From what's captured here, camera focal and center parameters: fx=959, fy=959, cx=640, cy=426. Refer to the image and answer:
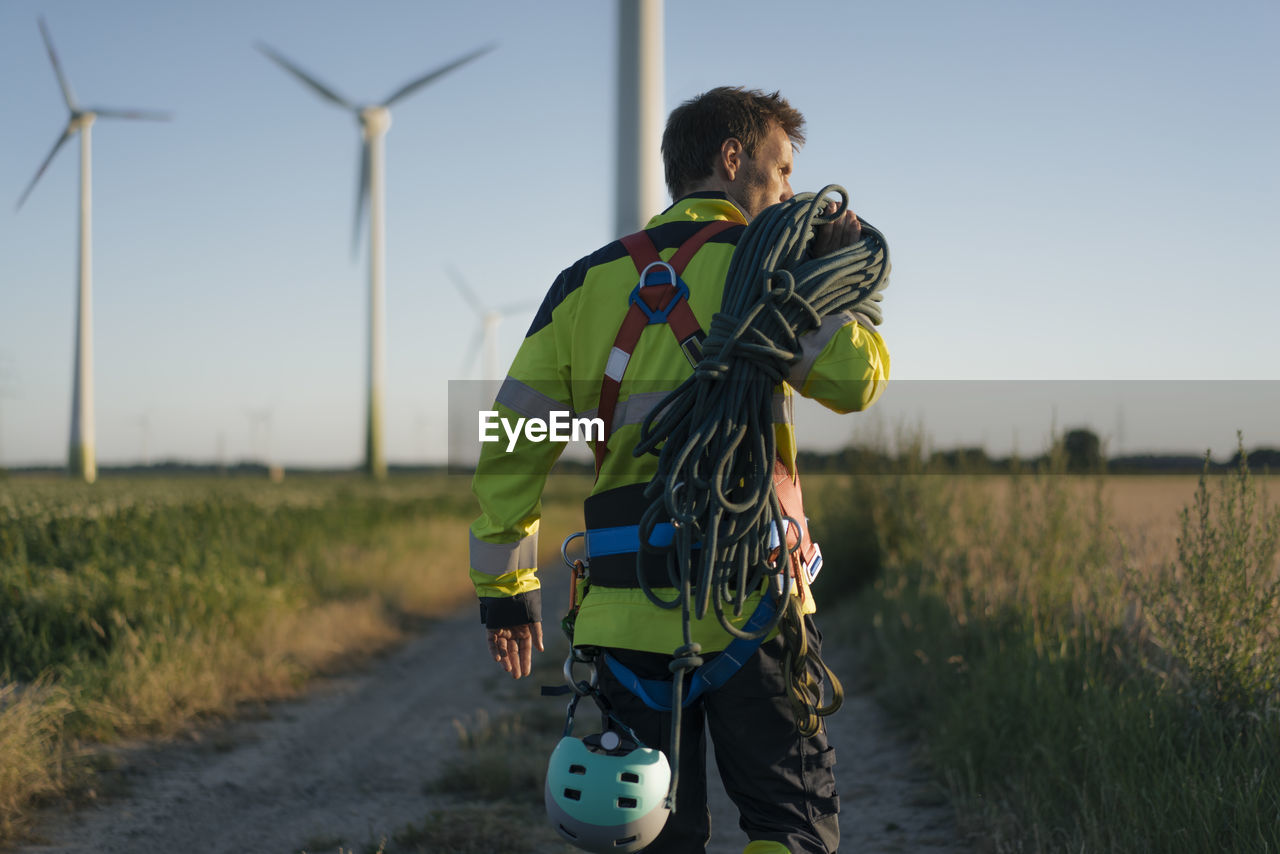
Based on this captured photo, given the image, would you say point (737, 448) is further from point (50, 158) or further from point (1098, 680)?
point (50, 158)

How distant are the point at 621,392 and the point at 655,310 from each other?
224 mm

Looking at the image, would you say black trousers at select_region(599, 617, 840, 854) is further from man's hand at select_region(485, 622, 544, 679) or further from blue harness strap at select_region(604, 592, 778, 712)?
man's hand at select_region(485, 622, 544, 679)

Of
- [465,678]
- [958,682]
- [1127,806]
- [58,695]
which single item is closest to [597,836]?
[1127,806]

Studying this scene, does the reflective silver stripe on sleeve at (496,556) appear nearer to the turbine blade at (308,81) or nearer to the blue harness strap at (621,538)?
the blue harness strap at (621,538)

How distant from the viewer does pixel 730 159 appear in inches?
102

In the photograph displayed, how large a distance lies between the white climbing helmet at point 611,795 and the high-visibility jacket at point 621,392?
0.88 feet

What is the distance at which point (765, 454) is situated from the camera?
89.3 inches

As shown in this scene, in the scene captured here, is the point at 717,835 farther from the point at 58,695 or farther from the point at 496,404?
the point at 58,695

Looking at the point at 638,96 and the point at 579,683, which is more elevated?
the point at 638,96

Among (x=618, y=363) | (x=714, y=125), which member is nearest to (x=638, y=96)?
(x=714, y=125)

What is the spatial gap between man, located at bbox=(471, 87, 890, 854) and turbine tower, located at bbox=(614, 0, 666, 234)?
169 inches

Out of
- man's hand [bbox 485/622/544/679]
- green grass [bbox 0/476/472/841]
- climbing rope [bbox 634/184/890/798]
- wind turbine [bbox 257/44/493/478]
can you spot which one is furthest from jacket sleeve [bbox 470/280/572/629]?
wind turbine [bbox 257/44/493/478]

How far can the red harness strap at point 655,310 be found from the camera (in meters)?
2.36

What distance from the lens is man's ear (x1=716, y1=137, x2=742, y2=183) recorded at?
2.58 m
